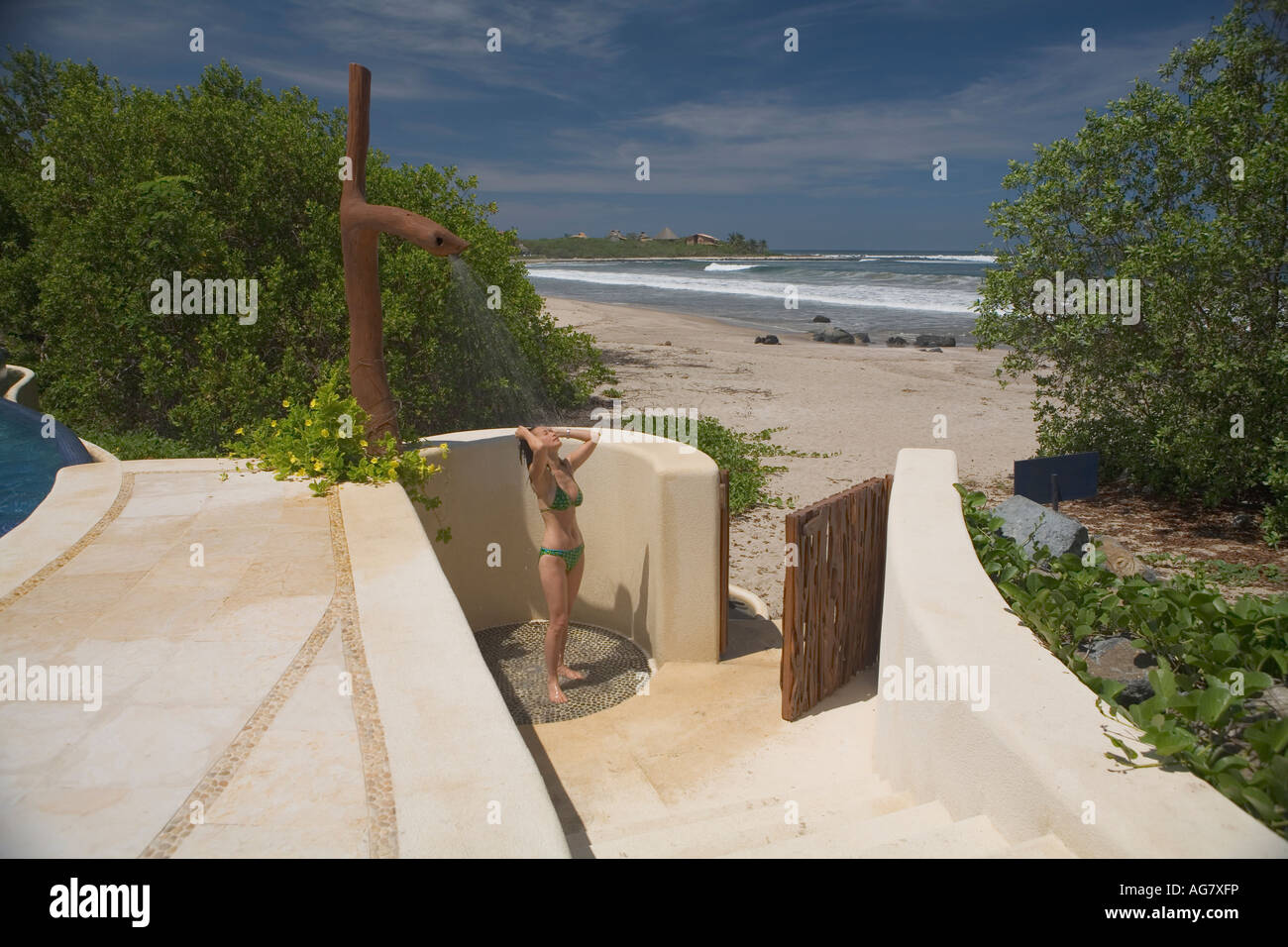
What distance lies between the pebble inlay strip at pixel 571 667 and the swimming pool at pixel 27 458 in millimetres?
3797

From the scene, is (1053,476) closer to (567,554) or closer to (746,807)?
(746,807)

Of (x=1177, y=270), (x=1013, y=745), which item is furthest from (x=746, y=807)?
(x=1177, y=270)

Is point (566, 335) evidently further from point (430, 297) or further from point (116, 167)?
→ point (116, 167)

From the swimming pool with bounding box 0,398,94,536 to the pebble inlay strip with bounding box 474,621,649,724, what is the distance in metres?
3.80

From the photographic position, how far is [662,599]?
7.16 meters

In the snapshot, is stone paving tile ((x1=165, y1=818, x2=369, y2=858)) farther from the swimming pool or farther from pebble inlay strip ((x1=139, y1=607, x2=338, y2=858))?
the swimming pool

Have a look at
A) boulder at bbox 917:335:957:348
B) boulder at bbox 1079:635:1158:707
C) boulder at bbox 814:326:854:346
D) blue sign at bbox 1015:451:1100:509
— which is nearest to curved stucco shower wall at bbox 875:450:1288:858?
boulder at bbox 1079:635:1158:707

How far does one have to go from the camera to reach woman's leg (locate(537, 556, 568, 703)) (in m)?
6.46

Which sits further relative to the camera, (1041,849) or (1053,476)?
(1053,476)

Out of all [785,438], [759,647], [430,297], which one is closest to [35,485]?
[430,297]

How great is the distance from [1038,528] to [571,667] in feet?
12.5

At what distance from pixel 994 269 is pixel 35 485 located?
11.7 metres

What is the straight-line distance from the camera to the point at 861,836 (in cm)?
307
